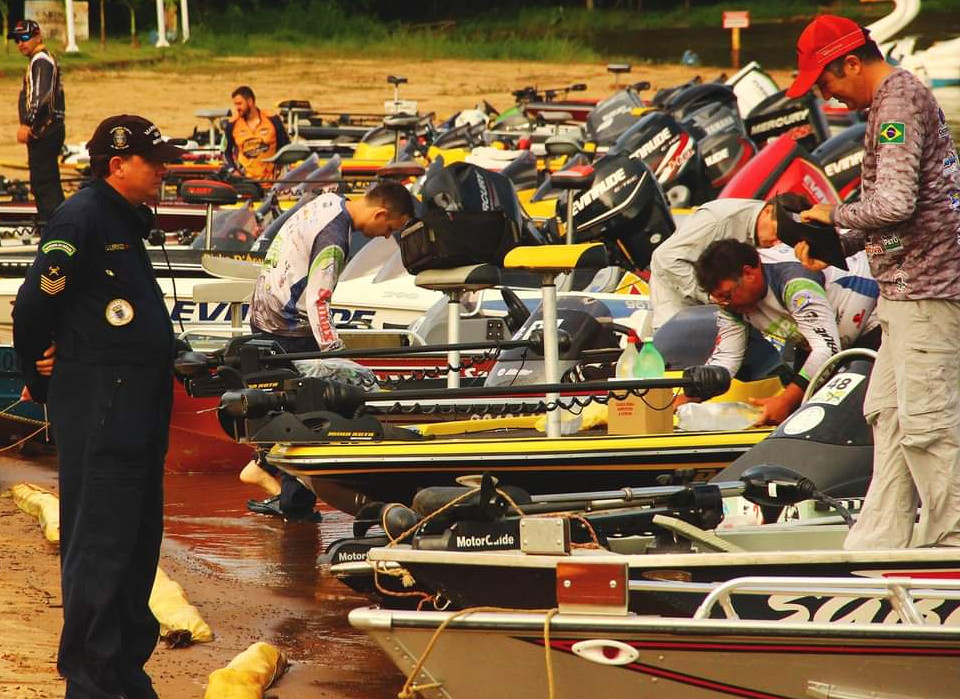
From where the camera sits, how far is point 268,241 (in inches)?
516

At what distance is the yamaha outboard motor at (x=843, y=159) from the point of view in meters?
13.1

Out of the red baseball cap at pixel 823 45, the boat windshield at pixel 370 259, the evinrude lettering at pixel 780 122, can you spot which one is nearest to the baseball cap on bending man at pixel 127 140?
the red baseball cap at pixel 823 45

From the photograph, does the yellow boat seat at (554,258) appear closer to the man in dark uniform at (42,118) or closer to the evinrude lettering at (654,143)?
the evinrude lettering at (654,143)

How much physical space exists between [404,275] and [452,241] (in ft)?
12.2

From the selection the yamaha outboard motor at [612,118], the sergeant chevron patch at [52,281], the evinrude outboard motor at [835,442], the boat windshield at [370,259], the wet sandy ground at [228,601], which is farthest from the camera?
the yamaha outboard motor at [612,118]

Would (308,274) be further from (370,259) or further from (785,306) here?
(370,259)

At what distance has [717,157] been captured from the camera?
15055 mm

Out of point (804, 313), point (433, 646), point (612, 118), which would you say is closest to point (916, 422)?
point (433, 646)

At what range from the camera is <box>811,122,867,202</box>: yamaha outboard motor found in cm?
1306

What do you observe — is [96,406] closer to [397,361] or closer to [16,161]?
[397,361]

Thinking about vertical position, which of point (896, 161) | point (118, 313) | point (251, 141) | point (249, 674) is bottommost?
point (249, 674)

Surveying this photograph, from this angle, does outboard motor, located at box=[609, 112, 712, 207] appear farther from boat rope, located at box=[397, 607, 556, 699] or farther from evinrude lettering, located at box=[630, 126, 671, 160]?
boat rope, located at box=[397, 607, 556, 699]

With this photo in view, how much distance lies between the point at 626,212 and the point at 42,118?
19.0 ft

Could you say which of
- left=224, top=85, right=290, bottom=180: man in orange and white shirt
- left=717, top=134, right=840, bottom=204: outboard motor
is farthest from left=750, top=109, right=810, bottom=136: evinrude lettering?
left=224, top=85, right=290, bottom=180: man in orange and white shirt
